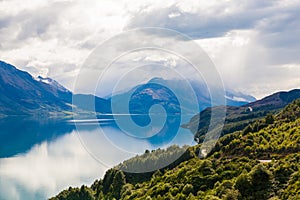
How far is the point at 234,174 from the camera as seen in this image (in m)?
→ 30.6

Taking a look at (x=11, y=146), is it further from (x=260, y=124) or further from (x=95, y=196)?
(x=260, y=124)

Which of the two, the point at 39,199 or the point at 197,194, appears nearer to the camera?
the point at 197,194

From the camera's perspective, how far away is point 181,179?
35000 mm

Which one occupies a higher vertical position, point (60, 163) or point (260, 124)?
point (260, 124)

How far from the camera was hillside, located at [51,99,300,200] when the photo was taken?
80.5ft

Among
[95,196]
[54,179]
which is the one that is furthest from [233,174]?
[54,179]

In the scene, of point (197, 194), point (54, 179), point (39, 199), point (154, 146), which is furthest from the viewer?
point (154, 146)

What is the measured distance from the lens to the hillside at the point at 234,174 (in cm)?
2455

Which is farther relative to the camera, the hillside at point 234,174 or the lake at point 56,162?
the lake at point 56,162

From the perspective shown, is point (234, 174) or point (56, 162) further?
point (56, 162)

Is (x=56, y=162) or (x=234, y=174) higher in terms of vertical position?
(x=234, y=174)

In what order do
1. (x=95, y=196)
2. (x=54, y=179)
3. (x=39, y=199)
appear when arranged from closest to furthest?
(x=95, y=196), (x=39, y=199), (x=54, y=179)

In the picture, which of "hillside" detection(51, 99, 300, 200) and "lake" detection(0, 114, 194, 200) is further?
"lake" detection(0, 114, 194, 200)

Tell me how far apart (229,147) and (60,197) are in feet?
81.0
